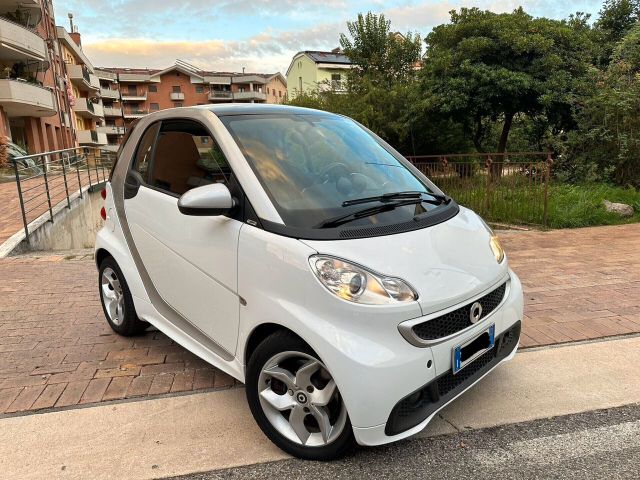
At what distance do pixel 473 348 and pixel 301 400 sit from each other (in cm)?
89

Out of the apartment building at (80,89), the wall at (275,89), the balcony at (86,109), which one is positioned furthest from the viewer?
the wall at (275,89)

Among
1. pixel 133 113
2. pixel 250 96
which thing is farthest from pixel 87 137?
pixel 250 96

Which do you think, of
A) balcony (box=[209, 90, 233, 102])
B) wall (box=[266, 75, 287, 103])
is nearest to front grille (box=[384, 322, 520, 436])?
wall (box=[266, 75, 287, 103])

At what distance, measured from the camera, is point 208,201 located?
7.96 feet

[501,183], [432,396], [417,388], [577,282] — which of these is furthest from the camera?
[501,183]

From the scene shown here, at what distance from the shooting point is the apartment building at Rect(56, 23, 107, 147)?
42.7m

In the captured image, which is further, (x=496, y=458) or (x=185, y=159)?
(x=185, y=159)

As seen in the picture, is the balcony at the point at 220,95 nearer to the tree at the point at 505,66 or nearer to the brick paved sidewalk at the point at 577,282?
the tree at the point at 505,66

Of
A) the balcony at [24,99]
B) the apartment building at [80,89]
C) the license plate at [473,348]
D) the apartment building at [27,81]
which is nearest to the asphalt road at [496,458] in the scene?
the license plate at [473,348]

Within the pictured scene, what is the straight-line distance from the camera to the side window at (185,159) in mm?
2824

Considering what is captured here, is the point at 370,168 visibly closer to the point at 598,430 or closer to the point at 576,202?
the point at 598,430

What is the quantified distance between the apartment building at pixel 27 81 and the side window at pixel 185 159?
23.5 meters

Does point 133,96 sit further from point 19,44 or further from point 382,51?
point 382,51

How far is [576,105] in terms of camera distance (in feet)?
40.1
